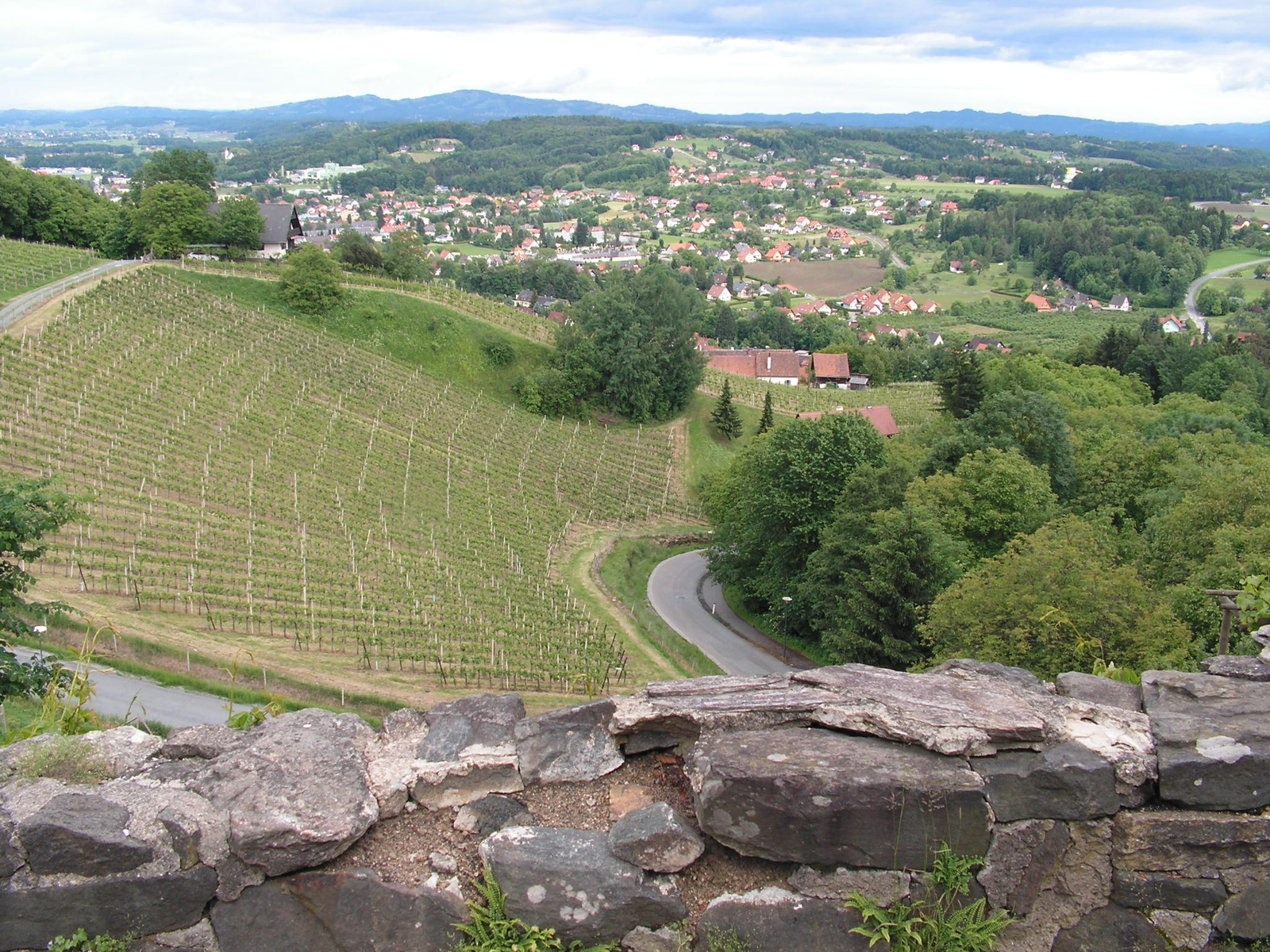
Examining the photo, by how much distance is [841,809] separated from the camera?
6.65m

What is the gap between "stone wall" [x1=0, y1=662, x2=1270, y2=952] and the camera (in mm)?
6402

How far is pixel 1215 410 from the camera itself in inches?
2019

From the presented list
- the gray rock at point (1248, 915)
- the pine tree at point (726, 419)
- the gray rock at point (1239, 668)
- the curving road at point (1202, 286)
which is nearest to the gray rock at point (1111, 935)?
the gray rock at point (1248, 915)

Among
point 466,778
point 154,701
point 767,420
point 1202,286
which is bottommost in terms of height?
point 767,420

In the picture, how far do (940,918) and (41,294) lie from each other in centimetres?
5074

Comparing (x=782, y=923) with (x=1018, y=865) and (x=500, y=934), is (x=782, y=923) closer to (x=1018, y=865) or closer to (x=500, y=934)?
(x=1018, y=865)

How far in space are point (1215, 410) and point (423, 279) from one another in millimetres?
56905

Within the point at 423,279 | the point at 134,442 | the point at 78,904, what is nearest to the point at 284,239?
the point at 423,279

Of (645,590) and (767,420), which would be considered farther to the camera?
(767,420)

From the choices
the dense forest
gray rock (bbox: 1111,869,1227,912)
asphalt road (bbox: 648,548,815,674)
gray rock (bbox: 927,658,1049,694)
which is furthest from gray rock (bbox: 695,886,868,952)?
asphalt road (bbox: 648,548,815,674)

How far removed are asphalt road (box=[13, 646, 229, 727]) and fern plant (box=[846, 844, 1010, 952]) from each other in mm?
14878

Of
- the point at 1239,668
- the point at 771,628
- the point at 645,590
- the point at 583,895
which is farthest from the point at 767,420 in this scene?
the point at 583,895

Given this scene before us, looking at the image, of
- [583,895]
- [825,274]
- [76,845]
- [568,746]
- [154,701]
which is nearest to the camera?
[76,845]

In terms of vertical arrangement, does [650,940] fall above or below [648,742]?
below
